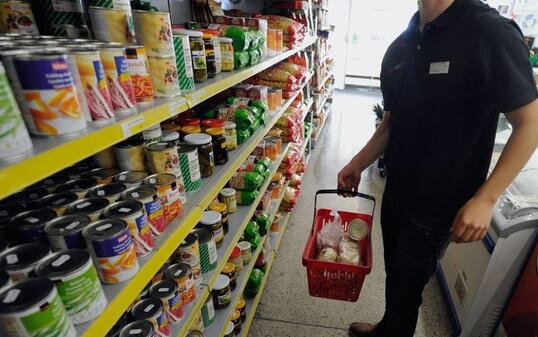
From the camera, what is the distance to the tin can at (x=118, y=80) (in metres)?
0.73

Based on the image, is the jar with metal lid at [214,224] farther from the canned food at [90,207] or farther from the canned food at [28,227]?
the canned food at [28,227]

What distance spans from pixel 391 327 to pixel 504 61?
130 cm

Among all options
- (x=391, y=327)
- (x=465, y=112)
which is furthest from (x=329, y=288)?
(x=465, y=112)

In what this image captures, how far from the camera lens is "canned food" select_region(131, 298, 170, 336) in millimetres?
1034

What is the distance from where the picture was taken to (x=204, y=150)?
1.28 meters

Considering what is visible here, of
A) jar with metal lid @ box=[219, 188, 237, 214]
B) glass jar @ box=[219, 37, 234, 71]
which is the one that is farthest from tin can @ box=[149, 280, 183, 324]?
glass jar @ box=[219, 37, 234, 71]

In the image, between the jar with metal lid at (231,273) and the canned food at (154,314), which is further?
the jar with metal lid at (231,273)

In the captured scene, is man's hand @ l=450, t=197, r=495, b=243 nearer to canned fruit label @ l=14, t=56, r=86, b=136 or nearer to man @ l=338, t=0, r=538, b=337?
man @ l=338, t=0, r=538, b=337

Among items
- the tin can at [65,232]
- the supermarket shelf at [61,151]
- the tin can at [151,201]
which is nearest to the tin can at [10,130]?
the supermarket shelf at [61,151]

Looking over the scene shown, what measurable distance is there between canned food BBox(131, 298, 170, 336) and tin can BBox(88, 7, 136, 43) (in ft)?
2.80

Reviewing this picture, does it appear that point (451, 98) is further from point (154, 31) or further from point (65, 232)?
point (65, 232)

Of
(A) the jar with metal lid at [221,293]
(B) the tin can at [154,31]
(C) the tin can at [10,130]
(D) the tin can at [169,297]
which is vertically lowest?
(A) the jar with metal lid at [221,293]

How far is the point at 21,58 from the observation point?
0.54 m

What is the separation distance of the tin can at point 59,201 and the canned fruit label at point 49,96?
12.5 inches
